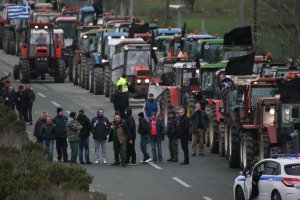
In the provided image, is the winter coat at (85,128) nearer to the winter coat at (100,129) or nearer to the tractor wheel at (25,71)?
the winter coat at (100,129)

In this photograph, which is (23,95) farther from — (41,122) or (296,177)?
(296,177)

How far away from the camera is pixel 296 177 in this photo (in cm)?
1997

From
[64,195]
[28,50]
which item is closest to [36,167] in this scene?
[64,195]

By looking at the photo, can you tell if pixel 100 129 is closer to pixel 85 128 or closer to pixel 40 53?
pixel 85 128

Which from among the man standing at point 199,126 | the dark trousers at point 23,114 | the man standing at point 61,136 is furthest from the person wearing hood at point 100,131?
the dark trousers at point 23,114

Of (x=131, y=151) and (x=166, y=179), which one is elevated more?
(x=131, y=151)

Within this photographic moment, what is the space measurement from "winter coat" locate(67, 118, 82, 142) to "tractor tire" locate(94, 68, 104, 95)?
1867 centimetres

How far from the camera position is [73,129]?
28266 millimetres

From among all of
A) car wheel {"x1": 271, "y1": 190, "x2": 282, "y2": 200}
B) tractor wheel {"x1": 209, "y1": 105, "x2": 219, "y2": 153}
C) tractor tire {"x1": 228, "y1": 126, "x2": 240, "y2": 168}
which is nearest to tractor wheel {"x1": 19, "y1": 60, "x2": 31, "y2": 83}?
tractor wheel {"x1": 209, "y1": 105, "x2": 219, "y2": 153}

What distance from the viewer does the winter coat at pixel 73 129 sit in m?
28.2

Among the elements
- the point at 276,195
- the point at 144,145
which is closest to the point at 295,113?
the point at 276,195

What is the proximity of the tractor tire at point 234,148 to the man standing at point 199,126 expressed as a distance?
278 centimetres

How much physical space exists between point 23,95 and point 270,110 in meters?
14.0

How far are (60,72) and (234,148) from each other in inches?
1003
